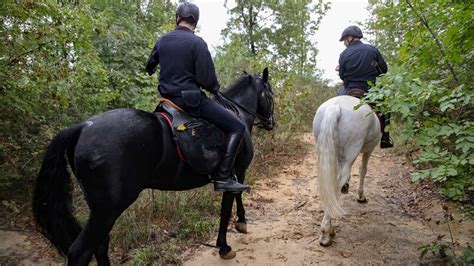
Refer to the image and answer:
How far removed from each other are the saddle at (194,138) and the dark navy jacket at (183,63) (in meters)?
0.22

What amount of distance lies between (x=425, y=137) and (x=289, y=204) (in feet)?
11.9

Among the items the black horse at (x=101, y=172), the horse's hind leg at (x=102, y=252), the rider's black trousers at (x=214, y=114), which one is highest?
the rider's black trousers at (x=214, y=114)

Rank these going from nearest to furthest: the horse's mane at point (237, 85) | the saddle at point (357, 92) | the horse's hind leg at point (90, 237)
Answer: the horse's hind leg at point (90, 237) < the horse's mane at point (237, 85) < the saddle at point (357, 92)

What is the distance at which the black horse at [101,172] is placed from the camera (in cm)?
286

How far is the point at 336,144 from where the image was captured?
4.28 m

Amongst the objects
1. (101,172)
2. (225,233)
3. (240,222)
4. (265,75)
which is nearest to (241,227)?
(240,222)

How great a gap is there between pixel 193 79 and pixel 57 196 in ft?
5.92

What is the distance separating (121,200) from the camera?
9.64 feet

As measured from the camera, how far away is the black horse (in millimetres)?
2855

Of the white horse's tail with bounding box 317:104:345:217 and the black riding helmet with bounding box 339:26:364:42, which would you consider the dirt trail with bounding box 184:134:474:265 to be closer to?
the white horse's tail with bounding box 317:104:345:217

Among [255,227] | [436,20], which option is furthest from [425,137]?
[255,227]

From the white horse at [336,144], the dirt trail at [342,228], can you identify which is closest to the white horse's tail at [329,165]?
the white horse at [336,144]

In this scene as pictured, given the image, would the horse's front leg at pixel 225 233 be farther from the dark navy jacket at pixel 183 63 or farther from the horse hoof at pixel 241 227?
the dark navy jacket at pixel 183 63

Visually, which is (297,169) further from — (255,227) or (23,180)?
(23,180)
